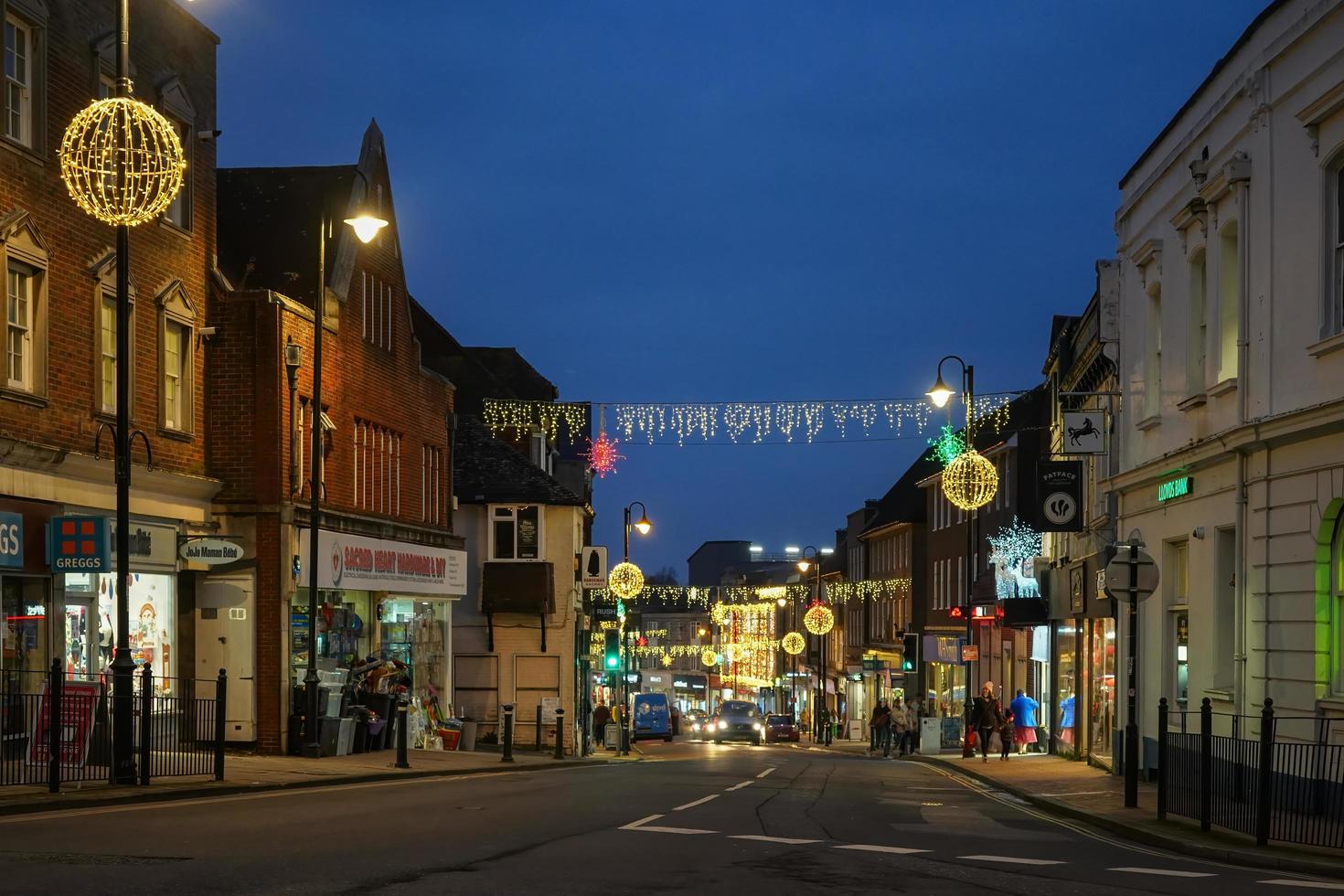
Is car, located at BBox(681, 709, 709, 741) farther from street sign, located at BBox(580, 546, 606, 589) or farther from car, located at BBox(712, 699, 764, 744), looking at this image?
street sign, located at BBox(580, 546, 606, 589)

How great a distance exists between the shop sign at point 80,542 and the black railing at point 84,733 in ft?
5.15

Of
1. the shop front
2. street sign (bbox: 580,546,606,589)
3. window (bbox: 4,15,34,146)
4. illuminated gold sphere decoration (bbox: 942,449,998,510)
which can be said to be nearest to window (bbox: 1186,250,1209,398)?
illuminated gold sphere decoration (bbox: 942,449,998,510)

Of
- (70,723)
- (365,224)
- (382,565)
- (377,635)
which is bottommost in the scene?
(377,635)

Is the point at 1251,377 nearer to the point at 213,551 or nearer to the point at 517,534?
the point at 213,551

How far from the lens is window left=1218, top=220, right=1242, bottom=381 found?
72.1 ft

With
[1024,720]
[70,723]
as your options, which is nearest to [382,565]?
[1024,720]

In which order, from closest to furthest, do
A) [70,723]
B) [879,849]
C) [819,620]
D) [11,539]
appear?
1. [879,849]
2. [70,723]
3. [11,539]
4. [819,620]

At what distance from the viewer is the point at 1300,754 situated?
16.5 meters

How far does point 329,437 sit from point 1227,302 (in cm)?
1657

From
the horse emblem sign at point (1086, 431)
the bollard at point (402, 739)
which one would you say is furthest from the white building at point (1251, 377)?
the bollard at point (402, 739)

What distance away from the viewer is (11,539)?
21297mm

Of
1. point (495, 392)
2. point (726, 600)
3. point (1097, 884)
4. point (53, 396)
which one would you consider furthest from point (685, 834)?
point (726, 600)

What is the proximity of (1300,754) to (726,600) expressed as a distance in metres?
127

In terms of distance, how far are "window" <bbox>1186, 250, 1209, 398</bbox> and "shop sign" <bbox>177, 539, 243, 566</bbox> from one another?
14405 millimetres
